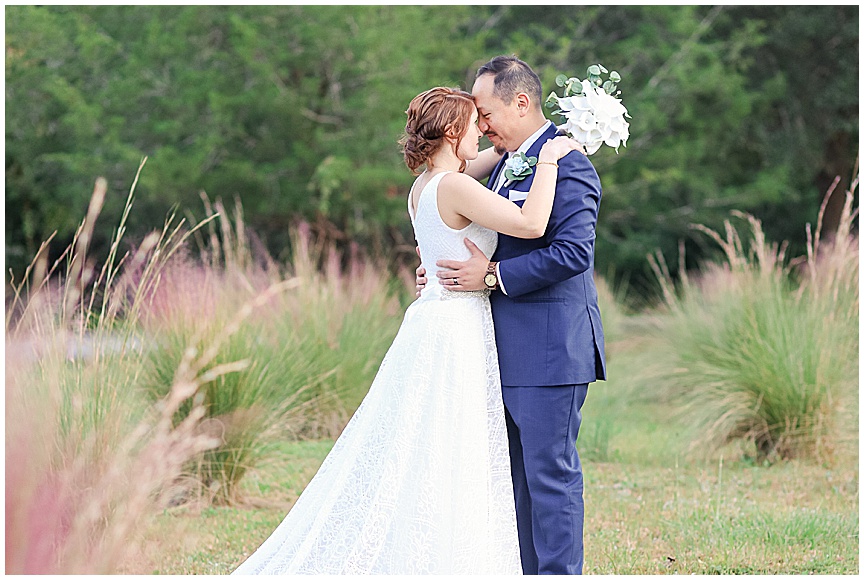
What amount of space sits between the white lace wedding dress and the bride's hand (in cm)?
37

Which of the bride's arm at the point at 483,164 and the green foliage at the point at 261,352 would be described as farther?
the green foliage at the point at 261,352

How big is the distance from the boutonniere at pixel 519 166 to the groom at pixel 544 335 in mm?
23

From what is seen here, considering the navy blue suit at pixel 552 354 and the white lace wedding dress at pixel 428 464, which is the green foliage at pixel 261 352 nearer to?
the white lace wedding dress at pixel 428 464

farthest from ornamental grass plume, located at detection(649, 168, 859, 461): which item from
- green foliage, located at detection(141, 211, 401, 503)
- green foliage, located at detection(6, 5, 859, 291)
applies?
green foliage, located at detection(6, 5, 859, 291)

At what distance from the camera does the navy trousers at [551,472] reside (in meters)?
3.39

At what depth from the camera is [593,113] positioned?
139 inches

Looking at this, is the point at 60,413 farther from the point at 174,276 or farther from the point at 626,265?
the point at 626,265

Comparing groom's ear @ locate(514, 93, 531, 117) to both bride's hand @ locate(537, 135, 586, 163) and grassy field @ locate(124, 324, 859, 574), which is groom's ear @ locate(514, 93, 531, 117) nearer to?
bride's hand @ locate(537, 135, 586, 163)

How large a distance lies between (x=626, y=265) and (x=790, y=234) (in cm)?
363

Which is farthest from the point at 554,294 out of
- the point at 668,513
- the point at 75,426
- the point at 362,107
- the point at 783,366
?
the point at 362,107

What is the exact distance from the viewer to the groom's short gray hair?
3.55 m

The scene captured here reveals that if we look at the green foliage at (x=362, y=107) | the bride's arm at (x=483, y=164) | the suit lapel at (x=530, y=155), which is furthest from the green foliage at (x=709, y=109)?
the suit lapel at (x=530, y=155)

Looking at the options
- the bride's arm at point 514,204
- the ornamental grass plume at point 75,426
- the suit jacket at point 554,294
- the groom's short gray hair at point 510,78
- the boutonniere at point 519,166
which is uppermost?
the groom's short gray hair at point 510,78

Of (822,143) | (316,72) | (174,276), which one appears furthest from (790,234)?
(174,276)
